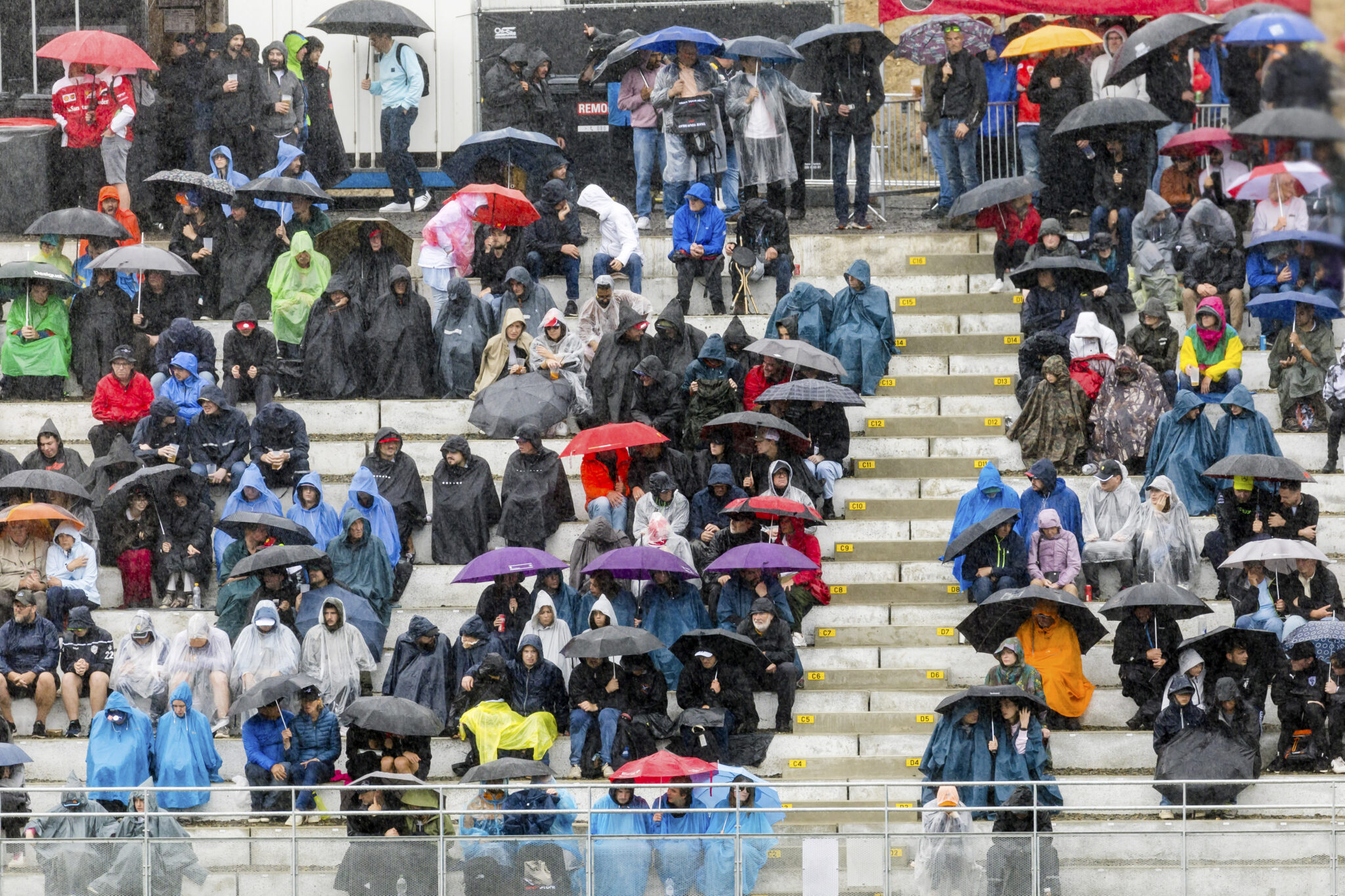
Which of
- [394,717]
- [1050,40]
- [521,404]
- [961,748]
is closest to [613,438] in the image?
[521,404]

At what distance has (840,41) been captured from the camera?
20.9m

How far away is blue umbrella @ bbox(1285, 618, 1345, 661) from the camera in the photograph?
14547 mm

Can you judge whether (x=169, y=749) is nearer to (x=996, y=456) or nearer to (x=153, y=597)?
(x=153, y=597)

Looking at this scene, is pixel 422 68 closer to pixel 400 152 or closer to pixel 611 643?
pixel 400 152

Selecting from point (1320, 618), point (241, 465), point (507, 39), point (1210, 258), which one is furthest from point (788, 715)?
point (507, 39)

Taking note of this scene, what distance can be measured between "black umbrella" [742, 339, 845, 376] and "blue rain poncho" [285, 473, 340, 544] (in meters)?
4.02

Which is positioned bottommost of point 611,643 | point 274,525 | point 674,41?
point 611,643

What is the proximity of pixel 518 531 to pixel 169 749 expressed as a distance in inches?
144

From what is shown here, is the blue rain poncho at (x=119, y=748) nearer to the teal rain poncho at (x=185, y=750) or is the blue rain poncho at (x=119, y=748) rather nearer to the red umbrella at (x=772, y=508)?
the teal rain poncho at (x=185, y=750)

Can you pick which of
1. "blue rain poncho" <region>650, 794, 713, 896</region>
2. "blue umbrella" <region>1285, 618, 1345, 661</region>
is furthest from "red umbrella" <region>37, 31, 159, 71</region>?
"blue umbrella" <region>1285, 618, 1345, 661</region>

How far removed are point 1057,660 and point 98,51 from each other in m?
12.5

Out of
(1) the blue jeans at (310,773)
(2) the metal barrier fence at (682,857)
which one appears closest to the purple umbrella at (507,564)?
(1) the blue jeans at (310,773)

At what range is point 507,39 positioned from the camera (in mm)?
23656

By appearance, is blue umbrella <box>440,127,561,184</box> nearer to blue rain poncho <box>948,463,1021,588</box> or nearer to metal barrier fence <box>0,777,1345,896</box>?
blue rain poncho <box>948,463,1021,588</box>
